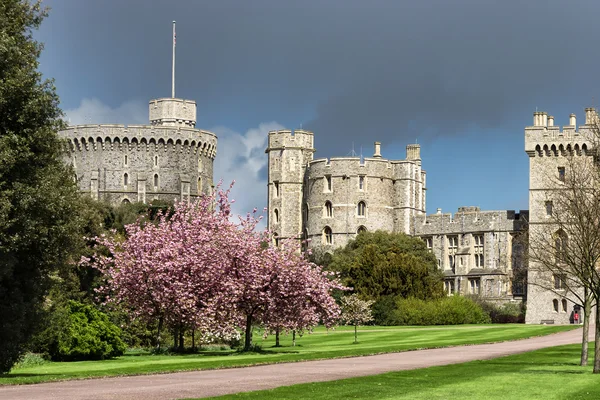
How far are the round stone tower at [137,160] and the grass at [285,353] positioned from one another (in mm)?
50801

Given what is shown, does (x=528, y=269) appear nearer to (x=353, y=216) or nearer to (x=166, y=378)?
(x=353, y=216)

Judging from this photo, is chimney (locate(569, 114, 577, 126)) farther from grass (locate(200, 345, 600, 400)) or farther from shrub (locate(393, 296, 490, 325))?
grass (locate(200, 345, 600, 400))

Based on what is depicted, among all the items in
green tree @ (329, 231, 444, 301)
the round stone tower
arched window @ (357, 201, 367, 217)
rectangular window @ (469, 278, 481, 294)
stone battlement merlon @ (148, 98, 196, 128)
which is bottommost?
rectangular window @ (469, 278, 481, 294)

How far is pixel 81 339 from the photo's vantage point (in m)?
40.8

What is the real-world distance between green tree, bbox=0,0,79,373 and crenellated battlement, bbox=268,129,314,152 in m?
78.2

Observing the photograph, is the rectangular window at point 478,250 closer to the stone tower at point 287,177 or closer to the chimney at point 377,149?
the chimney at point 377,149

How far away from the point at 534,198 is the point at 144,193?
4384cm

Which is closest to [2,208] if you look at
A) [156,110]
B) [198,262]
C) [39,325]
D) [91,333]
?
[39,325]

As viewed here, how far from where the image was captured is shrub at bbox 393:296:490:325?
73250 millimetres

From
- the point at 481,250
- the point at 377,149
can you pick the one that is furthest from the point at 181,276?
the point at 377,149

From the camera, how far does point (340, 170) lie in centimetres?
10419

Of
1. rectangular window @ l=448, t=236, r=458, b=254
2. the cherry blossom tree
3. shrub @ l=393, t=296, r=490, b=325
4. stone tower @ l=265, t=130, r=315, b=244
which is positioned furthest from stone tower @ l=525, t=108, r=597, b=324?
the cherry blossom tree

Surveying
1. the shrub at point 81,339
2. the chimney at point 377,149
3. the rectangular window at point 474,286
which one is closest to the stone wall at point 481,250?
the rectangular window at point 474,286

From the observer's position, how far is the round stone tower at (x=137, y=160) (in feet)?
380
